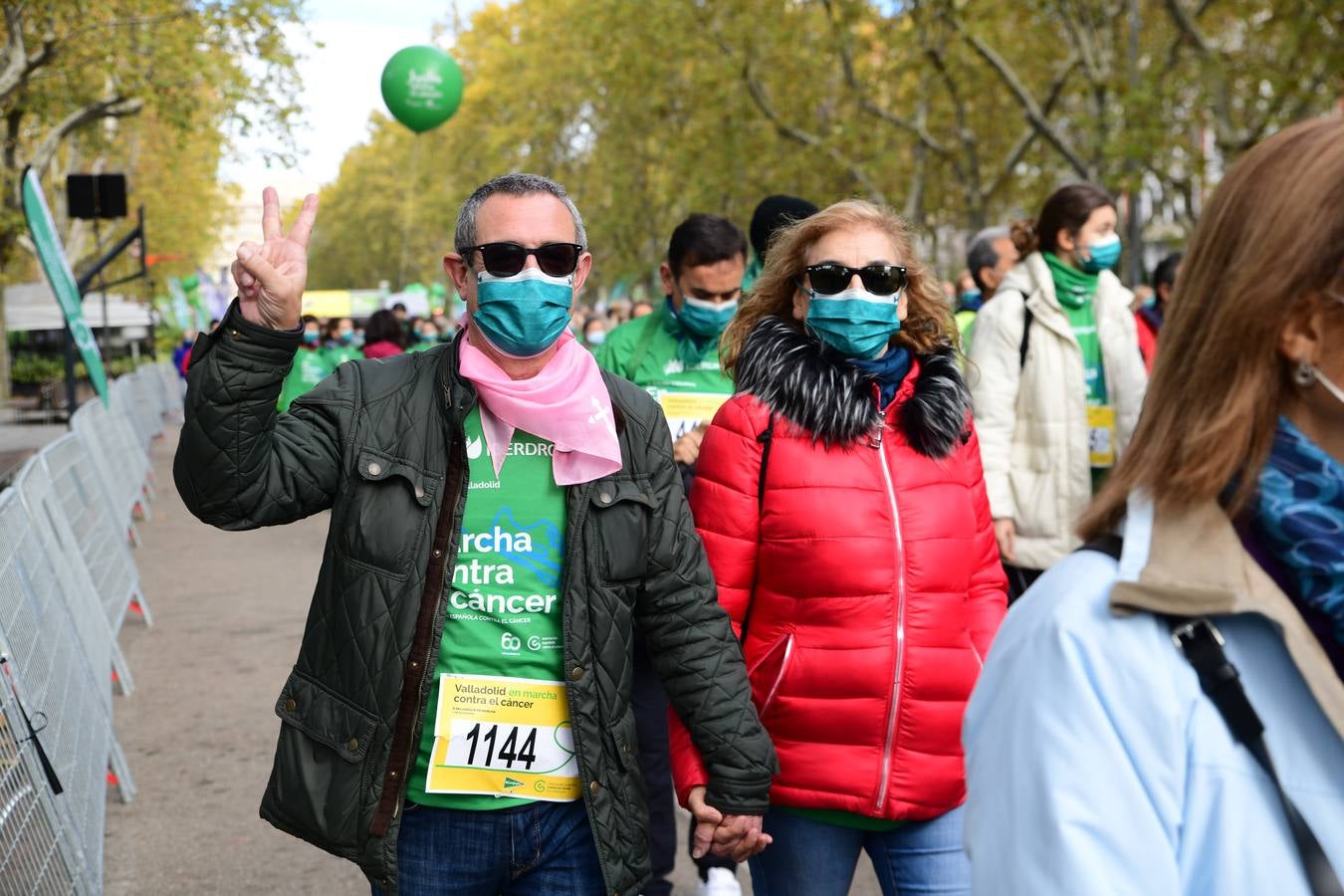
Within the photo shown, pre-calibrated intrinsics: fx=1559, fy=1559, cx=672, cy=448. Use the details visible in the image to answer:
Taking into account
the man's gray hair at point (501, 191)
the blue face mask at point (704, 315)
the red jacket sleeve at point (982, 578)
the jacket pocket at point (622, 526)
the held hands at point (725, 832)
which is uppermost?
the man's gray hair at point (501, 191)

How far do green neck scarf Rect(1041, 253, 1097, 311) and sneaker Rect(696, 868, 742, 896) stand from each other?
3153mm

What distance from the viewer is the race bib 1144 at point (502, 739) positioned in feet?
8.86

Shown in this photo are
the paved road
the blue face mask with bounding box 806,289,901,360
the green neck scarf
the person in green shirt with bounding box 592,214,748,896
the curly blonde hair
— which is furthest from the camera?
the green neck scarf

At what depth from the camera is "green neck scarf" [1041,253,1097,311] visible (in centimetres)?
548

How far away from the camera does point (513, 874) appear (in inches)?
109

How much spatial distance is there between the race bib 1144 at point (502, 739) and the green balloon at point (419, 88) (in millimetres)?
9865

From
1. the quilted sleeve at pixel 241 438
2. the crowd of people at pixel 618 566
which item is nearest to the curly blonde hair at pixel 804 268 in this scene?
the crowd of people at pixel 618 566

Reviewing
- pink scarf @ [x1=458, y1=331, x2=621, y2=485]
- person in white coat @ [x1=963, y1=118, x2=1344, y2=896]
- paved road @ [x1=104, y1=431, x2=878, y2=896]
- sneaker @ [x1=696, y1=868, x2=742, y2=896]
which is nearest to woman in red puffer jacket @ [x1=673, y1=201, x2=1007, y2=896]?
sneaker @ [x1=696, y1=868, x2=742, y2=896]

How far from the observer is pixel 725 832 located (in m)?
2.87

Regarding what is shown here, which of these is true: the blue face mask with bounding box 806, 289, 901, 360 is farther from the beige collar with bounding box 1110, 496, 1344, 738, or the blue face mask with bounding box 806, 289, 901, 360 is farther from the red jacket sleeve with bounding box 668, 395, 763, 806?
the beige collar with bounding box 1110, 496, 1344, 738

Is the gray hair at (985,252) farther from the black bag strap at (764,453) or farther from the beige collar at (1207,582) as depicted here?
the beige collar at (1207,582)

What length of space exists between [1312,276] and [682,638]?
1.64m

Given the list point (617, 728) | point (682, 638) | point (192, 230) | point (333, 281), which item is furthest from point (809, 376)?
point (333, 281)

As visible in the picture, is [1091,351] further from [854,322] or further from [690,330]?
[854,322]
